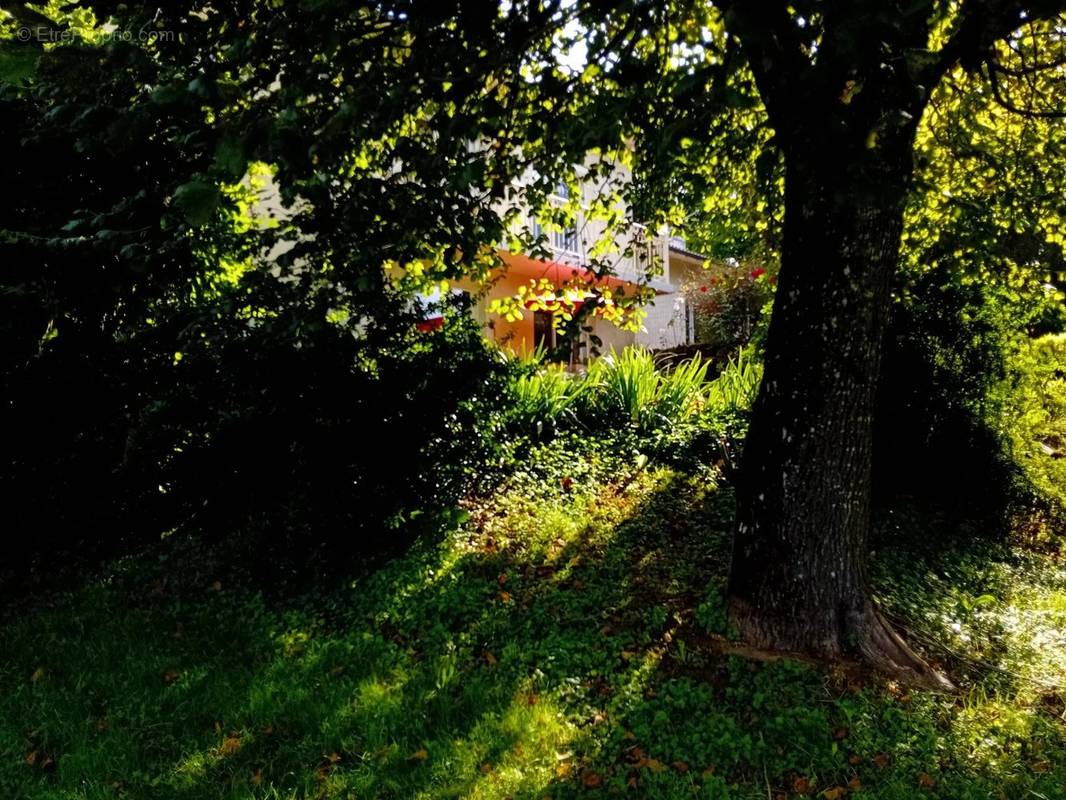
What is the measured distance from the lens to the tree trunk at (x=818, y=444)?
12.8ft

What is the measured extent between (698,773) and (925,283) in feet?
18.1

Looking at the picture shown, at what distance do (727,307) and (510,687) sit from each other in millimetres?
13992

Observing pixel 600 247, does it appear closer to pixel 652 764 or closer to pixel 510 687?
pixel 510 687

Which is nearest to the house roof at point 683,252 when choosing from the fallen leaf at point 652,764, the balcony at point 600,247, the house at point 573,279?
the house at point 573,279

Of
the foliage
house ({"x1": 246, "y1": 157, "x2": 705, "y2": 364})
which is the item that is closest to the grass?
the foliage

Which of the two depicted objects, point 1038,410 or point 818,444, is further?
point 1038,410

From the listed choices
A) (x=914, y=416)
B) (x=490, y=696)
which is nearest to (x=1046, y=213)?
(x=914, y=416)

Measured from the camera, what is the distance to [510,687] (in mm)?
4129

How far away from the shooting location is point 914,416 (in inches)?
269

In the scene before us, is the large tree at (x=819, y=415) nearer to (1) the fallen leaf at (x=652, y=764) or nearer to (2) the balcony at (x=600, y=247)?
(1) the fallen leaf at (x=652, y=764)

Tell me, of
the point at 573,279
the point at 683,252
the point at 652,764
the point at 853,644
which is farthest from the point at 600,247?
the point at 683,252

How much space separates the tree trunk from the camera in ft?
12.8

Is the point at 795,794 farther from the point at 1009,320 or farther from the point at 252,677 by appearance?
the point at 1009,320

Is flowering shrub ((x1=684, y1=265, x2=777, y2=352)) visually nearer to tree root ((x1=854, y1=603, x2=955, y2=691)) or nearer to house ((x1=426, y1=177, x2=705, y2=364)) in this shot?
house ((x1=426, y1=177, x2=705, y2=364))
